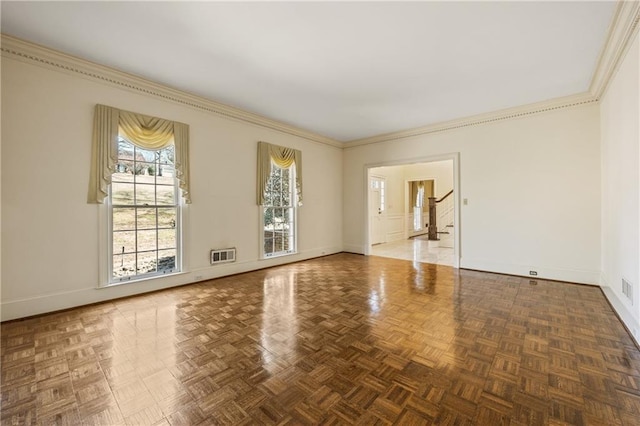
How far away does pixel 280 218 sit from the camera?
597 centimetres

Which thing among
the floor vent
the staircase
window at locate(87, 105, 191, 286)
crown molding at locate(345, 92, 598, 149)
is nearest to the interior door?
the staircase

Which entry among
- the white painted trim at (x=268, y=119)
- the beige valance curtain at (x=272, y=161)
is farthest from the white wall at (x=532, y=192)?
the beige valance curtain at (x=272, y=161)

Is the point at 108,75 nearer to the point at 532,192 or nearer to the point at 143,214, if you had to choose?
the point at 143,214

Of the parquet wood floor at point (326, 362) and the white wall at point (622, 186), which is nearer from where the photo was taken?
the parquet wood floor at point (326, 362)

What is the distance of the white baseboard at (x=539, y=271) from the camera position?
430 centimetres

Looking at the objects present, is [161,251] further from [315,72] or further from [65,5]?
[315,72]

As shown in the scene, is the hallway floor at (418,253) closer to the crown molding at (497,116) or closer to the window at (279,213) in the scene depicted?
the window at (279,213)

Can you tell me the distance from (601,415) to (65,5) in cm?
504

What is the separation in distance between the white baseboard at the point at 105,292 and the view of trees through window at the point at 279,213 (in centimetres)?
51

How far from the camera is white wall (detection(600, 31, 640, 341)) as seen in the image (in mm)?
2643

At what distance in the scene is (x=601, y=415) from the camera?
1589 mm

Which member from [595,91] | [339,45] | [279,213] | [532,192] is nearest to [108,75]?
[339,45]

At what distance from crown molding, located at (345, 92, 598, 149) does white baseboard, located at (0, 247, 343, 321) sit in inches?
164

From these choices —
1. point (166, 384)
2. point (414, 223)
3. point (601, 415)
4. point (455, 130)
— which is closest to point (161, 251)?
point (166, 384)
